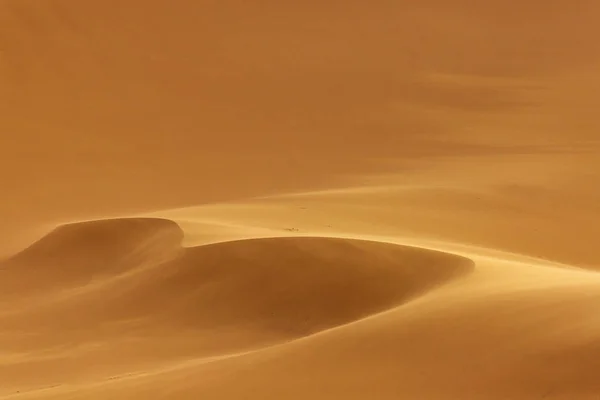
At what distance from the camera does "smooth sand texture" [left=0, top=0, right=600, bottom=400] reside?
4.41 meters

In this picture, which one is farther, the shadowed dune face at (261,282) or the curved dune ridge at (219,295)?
the shadowed dune face at (261,282)

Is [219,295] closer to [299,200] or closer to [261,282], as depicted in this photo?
[261,282]

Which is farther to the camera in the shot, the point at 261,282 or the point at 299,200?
the point at 299,200

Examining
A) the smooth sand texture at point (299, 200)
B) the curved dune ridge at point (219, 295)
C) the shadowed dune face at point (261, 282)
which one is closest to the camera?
the smooth sand texture at point (299, 200)

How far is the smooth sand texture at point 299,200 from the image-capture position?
4.41 m

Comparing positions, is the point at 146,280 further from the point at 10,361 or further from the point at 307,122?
the point at 307,122

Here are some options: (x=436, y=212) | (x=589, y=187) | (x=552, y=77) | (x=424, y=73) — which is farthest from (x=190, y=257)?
(x=552, y=77)

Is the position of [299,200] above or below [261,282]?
above

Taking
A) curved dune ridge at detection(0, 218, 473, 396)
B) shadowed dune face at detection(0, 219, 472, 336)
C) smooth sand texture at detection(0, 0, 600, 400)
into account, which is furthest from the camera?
shadowed dune face at detection(0, 219, 472, 336)

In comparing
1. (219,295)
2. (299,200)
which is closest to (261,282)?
(219,295)

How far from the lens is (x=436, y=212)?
9.48 meters

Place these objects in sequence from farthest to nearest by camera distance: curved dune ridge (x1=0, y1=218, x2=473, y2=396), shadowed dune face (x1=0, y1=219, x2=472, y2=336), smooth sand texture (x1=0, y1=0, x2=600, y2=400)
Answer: shadowed dune face (x1=0, y1=219, x2=472, y2=336) → curved dune ridge (x1=0, y1=218, x2=473, y2=396) → smooth sand texture (x1=0, y1=0, x2=600, y2=400)

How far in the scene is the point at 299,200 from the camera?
9812 mm

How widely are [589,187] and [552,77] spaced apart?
7772 mm
